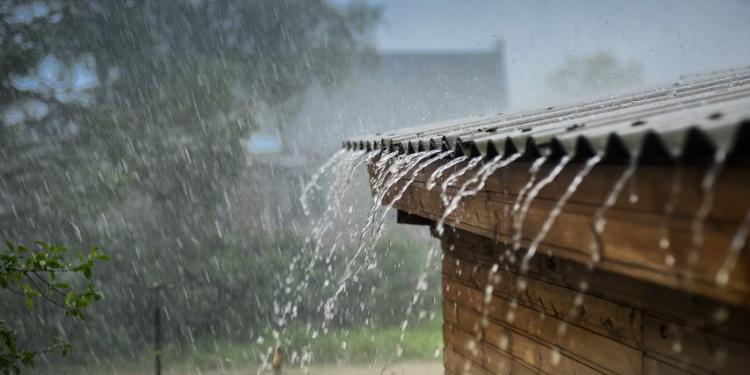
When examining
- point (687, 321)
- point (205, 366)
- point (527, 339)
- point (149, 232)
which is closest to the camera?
point (687, 321)

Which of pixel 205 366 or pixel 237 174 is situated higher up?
pixel 237 174

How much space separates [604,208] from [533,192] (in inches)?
12.4

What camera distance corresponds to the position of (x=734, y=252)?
3.82ft

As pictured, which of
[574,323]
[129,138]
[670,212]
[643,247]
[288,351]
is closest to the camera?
[670,212]

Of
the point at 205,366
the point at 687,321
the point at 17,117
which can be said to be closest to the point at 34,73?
the point at 17,117

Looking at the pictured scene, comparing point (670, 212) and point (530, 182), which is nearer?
point (670, 212)

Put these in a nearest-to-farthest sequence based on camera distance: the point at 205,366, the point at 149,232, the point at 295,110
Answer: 1. the point at 205,366
2. the point at 149,232
3. the point at 295,110

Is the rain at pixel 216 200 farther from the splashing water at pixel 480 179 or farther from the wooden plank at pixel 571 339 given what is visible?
the splashing water at pixel 480 179

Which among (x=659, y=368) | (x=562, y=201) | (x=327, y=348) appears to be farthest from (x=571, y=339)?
(x=327, y=348)

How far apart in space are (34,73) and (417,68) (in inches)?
643

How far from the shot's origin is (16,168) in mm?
14625

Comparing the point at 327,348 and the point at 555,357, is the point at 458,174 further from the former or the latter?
the point at 327,348

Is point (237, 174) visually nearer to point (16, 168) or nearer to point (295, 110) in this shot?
point (295, 110)

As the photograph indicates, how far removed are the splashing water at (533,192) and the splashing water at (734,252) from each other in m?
0.42
